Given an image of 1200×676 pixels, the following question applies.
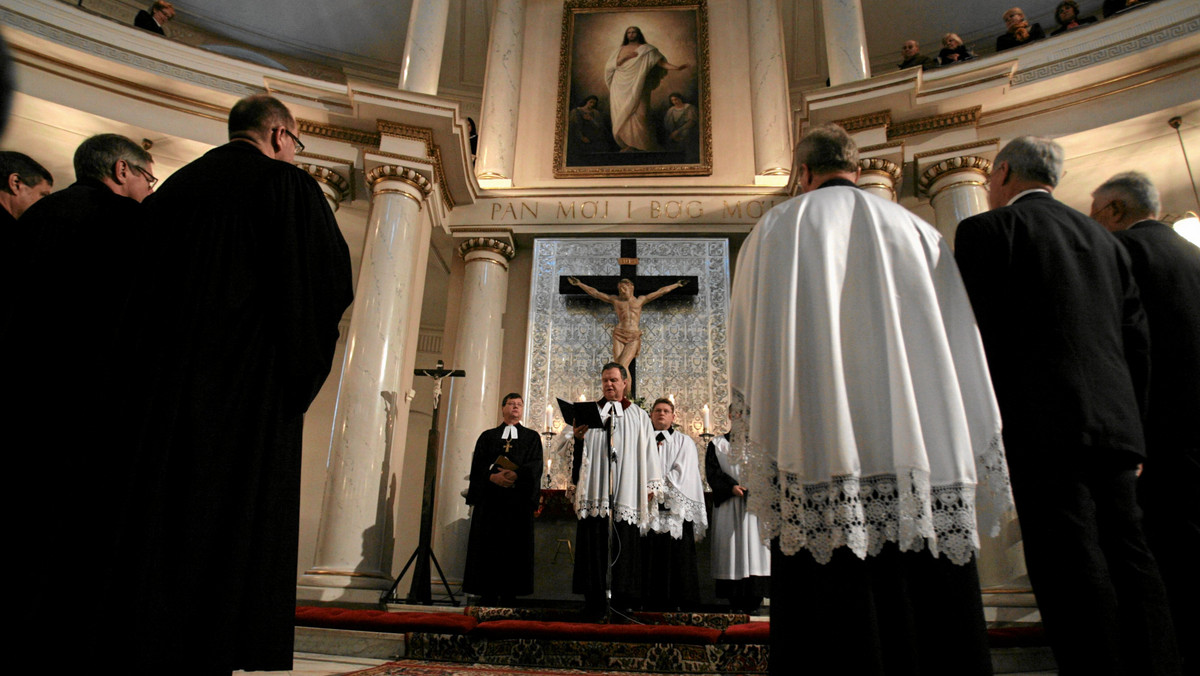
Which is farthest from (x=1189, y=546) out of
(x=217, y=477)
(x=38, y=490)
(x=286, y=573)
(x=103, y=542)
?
(x=38, y=490)

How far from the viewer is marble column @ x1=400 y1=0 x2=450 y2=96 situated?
27.4ft

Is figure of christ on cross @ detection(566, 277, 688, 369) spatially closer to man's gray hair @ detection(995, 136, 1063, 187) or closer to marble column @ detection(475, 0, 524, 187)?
marble column @ detection(475, 0, 524, 187)

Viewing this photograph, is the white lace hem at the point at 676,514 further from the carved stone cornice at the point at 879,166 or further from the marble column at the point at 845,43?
the marble column at the point at 845,43

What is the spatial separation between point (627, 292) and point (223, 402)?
22.5 ft

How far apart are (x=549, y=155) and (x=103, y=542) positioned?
8710 mm

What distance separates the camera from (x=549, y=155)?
9992 mm

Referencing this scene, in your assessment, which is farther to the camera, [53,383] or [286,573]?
[53,383]

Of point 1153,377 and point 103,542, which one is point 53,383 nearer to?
point 103,542

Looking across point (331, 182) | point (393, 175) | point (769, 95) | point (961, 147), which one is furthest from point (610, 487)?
point (769, 95)

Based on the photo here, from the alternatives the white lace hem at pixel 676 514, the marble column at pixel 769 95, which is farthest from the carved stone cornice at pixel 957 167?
the white lace hem at pixel 676 514

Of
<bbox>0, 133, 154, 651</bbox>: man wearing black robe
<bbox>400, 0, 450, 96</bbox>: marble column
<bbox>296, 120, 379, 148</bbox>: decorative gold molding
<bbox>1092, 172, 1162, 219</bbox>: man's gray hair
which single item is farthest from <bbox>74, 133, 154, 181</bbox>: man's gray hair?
<bbox>400, 0, 450, 96</bbox>: marble column

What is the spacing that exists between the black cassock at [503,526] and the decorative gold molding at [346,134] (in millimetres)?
3749

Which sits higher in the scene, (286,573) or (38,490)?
(38,490)

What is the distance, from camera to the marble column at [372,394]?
6320mm
